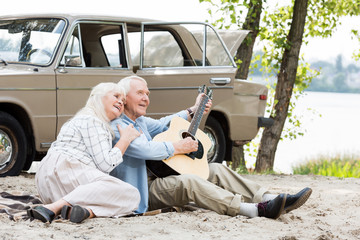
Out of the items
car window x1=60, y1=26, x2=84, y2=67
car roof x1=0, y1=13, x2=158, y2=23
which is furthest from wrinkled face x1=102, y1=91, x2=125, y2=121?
car roof x1=0, y1=13, x2=158, y2=23

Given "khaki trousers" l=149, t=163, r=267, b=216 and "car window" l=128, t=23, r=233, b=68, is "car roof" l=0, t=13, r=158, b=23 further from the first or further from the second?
"khaki trousers" l=149, t=163, r=267, b=216

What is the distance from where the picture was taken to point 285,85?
47.8 ft

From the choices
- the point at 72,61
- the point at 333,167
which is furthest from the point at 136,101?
the point at 333,167

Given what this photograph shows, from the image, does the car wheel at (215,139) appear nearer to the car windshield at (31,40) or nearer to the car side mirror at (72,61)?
the car side mirror at (72,61)

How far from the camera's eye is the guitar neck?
248 inches

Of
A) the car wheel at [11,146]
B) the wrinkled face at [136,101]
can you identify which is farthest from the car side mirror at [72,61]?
the wrinkled face at [136,101]

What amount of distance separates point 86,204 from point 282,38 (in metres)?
9.92

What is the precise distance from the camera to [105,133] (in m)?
5.30

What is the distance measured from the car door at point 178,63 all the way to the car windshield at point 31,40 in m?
1.11

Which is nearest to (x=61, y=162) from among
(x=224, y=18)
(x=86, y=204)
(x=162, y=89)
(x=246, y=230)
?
(x=86, y=204)

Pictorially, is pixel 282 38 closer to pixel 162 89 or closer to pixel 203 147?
pixel 162 89

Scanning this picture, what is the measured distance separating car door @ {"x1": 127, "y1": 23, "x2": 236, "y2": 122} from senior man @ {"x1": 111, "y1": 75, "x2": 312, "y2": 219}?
9.82ft

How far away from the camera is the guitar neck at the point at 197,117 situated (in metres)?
6.30

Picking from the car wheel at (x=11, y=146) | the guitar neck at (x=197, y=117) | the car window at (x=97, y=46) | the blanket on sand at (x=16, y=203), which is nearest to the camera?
the blanket on sand at (x=16, y=203)
